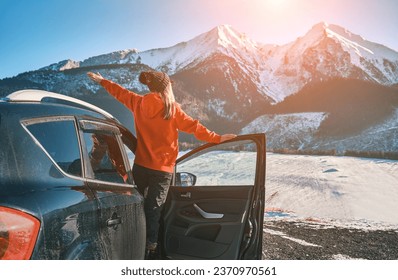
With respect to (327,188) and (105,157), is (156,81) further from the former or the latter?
(327,188)

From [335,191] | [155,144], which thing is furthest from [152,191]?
[335,191]

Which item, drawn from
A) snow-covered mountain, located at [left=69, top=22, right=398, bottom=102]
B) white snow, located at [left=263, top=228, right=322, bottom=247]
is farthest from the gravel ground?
snow-covered mountain, located at [left=69, top=22, right=398, bottom=102]

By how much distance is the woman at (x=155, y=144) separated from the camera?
94.7 inches

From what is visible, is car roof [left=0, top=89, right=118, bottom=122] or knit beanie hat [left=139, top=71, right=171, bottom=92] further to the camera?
knit beanie hat [left=139, top=71, right=171, bottom=92]

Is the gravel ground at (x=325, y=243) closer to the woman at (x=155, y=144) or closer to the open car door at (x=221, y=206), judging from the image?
the open car door at (x=221, y=206)

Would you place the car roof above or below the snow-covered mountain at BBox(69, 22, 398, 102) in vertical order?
below

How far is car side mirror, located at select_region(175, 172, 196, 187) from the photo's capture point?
2846mm

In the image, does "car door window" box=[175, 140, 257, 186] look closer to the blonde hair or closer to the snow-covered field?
the blonde hair

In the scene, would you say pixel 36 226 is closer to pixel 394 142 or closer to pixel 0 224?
pixel 0 224

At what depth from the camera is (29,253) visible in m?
1.30

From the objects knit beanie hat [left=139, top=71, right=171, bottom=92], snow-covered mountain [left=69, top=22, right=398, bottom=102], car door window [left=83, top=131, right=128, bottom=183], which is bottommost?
car door window [left=83, top=131, right=128, bottom=183]

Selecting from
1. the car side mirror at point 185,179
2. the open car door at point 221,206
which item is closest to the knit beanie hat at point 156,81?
the open car door at point 221,206

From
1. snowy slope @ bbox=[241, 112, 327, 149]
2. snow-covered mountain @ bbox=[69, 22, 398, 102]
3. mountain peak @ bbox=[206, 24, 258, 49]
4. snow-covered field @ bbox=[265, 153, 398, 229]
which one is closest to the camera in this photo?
snow-covered field @ bbox=[265, 153, 398, 229]

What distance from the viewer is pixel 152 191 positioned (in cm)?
241
